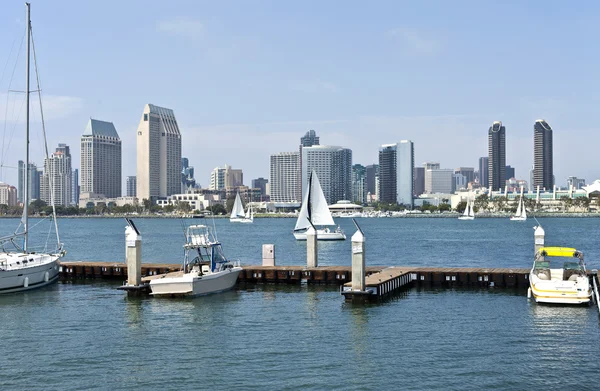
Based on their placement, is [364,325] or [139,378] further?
[364,325]

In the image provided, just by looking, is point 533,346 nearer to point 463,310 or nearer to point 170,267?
point 463,310

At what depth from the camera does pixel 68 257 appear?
86.2m

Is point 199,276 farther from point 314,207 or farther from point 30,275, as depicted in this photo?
point 314,207

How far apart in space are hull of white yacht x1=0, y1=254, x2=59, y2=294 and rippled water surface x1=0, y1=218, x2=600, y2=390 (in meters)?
0.79

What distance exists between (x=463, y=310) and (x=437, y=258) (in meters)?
42.2

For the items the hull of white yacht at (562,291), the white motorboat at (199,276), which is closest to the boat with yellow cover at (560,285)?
the hull of white yacht at (562,291)

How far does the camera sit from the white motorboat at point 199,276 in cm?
4319

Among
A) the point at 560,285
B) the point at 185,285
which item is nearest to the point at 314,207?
the point at 185,285

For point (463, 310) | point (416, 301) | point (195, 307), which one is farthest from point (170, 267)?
point (463, 310)

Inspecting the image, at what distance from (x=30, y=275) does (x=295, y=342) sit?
24.7 meters

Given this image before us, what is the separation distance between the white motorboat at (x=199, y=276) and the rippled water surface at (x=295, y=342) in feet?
2.76

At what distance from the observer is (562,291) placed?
39094 mm

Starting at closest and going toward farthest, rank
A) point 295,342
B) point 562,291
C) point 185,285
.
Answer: point 295,342
point 562,291
point 185,285

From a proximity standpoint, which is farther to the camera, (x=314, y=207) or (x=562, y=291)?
(x=314, y=207)
